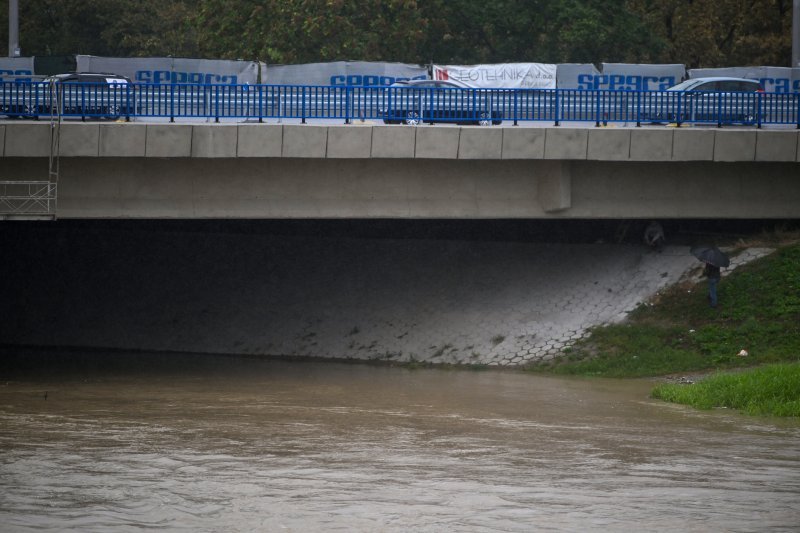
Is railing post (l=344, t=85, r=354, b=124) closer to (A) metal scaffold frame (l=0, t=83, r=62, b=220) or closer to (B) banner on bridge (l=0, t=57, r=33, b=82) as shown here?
(A) metal scaffold frame (l=0, t=83, r=62, b=220)

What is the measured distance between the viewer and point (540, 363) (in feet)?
70.7

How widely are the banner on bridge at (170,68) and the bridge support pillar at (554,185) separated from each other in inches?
412

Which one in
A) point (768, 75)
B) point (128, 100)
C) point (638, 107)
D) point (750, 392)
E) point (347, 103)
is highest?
point (768, 75)

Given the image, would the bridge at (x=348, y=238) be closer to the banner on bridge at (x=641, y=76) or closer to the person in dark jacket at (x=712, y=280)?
the person in dark jacket at (x=712, y=280)

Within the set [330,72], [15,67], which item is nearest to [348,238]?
[330,72]

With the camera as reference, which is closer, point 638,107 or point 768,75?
point 638,107

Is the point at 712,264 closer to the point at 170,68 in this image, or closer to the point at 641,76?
the point at 641,76

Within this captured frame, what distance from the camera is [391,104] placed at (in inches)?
842

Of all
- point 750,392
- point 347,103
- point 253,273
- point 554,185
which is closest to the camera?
point 750,392

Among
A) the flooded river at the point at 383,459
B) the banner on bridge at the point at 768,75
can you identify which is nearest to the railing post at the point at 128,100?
the flooded river at the point at 383,459

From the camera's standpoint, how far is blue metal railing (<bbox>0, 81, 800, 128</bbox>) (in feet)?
65.5

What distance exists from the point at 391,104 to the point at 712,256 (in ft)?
23.2

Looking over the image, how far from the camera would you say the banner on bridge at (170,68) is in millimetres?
28953

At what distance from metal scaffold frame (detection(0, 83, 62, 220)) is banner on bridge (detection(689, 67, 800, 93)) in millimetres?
18239
